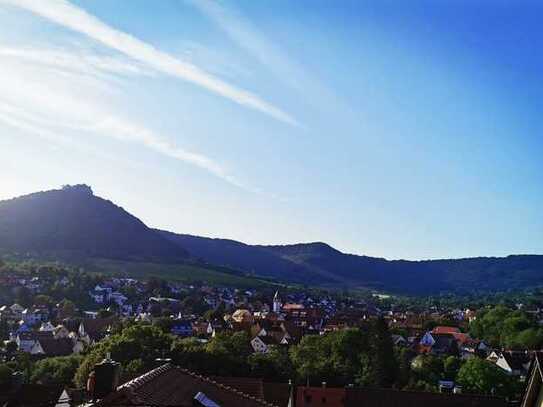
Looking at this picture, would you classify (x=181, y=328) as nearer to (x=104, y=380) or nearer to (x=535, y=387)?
(x=104, y=380)

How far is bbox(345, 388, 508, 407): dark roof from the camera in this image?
43344mm

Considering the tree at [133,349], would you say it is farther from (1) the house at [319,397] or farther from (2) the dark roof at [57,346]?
(2) the dark roof at [57,346]

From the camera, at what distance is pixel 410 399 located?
144 ft

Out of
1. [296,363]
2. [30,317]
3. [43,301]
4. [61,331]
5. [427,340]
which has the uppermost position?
[427,340]


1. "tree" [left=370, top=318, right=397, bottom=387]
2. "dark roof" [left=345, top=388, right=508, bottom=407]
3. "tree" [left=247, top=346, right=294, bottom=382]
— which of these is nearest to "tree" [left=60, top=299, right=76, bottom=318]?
"tree" [left=370, top=318, right=397, bottom=387]

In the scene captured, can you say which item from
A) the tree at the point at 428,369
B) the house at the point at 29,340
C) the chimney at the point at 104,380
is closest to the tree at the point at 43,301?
the house at the point at 29,340

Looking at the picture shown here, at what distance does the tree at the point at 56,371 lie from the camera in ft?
176

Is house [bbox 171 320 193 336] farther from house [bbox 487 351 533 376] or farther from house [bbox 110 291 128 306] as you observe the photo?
house [bbox 110 291 128 306]

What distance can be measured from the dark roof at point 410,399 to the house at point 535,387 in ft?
111

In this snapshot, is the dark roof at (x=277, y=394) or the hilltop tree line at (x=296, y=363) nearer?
the dark roof at (x=277, y=394)

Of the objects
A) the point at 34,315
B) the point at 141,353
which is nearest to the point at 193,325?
the point at 34,315

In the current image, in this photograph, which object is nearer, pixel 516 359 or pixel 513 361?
pixel 513 361

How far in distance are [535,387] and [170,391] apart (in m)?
10.9

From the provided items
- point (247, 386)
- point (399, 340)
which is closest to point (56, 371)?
point (247, 386)
